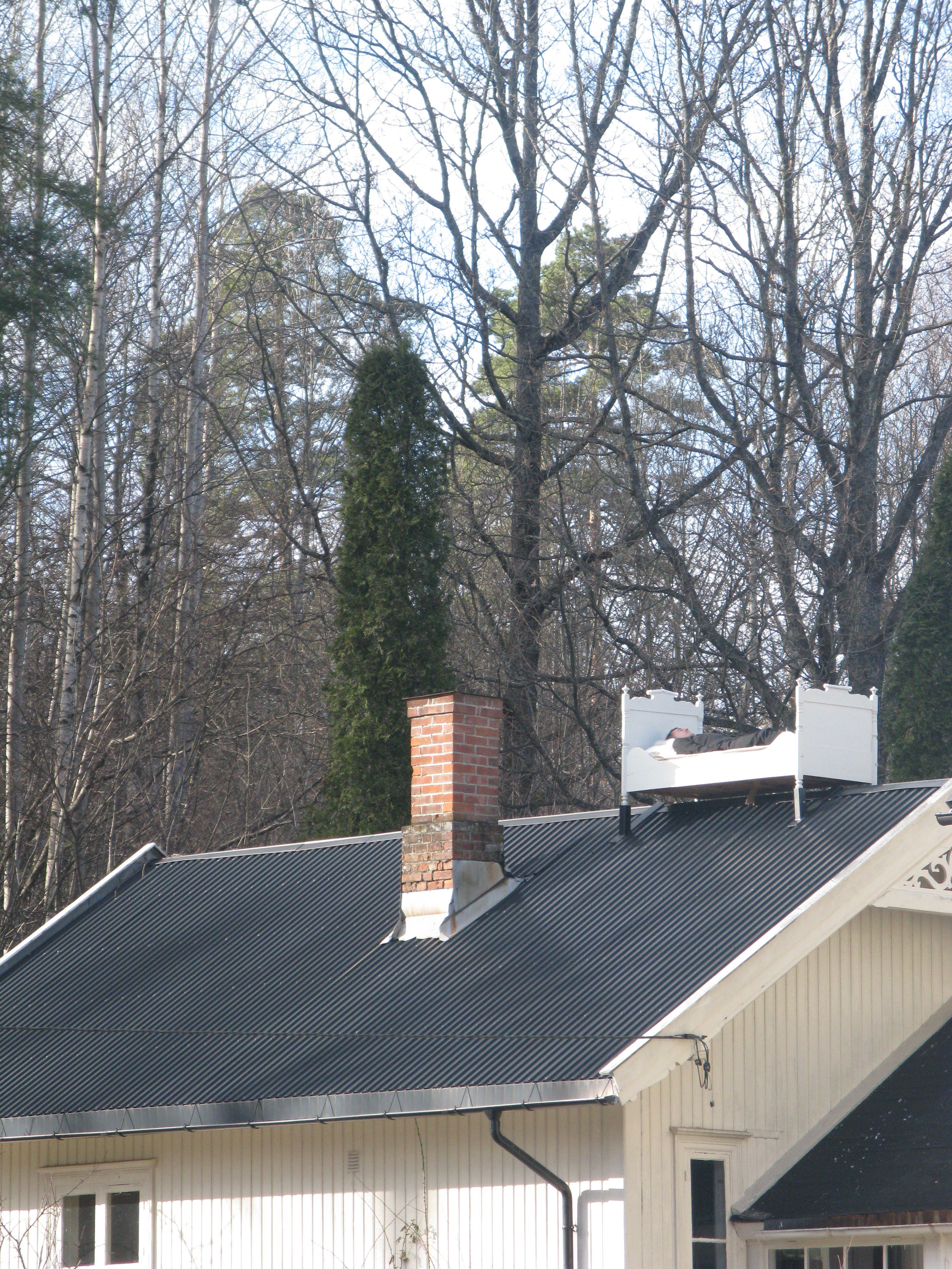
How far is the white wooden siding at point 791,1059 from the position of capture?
431 inches

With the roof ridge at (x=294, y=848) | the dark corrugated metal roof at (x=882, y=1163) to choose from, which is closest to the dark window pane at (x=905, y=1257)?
the dark corrugated metal roof at (x=882, y=1163)

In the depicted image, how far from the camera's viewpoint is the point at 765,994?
469 inches

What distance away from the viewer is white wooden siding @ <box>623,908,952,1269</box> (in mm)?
10953

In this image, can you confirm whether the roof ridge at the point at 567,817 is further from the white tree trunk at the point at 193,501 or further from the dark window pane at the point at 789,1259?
the white tree trunk at the point at 193,501

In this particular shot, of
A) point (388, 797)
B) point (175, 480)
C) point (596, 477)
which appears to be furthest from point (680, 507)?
point (175, 480)

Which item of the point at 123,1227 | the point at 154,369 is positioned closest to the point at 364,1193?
the point at 123,1227

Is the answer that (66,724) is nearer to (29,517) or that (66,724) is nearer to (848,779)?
(29,517)

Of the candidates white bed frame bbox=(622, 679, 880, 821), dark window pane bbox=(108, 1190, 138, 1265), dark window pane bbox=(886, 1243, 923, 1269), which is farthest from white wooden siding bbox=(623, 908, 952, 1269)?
dark window pane bbox=(108, 1190, 138, 1265)

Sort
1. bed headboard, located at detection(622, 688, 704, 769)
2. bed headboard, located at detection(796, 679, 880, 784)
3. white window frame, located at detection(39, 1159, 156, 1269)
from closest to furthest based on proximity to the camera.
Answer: white window frame, located at detection(39, 1159, 156, 1269) < bed headboard, located at detection(796, 679, 880, 784) < bed headboard, located at detection(622, 688, 704, 769)

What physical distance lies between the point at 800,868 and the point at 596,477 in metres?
14.5

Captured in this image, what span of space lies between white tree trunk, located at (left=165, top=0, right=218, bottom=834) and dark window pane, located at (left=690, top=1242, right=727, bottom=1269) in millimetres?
13328

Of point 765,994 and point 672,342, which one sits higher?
point 672,342

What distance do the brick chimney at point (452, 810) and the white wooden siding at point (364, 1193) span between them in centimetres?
245

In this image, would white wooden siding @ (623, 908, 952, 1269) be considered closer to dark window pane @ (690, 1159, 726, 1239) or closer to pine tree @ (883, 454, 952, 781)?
dark window pane @ (690, 1159, 726, 1239)
